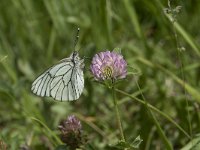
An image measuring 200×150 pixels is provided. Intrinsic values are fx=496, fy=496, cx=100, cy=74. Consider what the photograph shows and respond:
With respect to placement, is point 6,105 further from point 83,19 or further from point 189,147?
point 189,147

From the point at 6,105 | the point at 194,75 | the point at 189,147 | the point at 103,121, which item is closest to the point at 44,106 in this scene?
the point at 6,105

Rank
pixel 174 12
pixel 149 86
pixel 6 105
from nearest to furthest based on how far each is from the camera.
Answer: pixel 174 12 < pixel 149 86 < pixel 6 105

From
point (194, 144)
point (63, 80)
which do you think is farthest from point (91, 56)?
point (194, 144)

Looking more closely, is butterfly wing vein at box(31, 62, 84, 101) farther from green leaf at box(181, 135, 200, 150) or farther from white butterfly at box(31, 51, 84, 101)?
green leaf at box(181, 135, 200, 150)

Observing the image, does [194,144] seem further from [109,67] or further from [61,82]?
[61,82]

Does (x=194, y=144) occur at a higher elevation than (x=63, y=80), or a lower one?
lower

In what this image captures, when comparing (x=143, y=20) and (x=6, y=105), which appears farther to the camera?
(x=143, y=20)

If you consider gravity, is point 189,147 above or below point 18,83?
below
